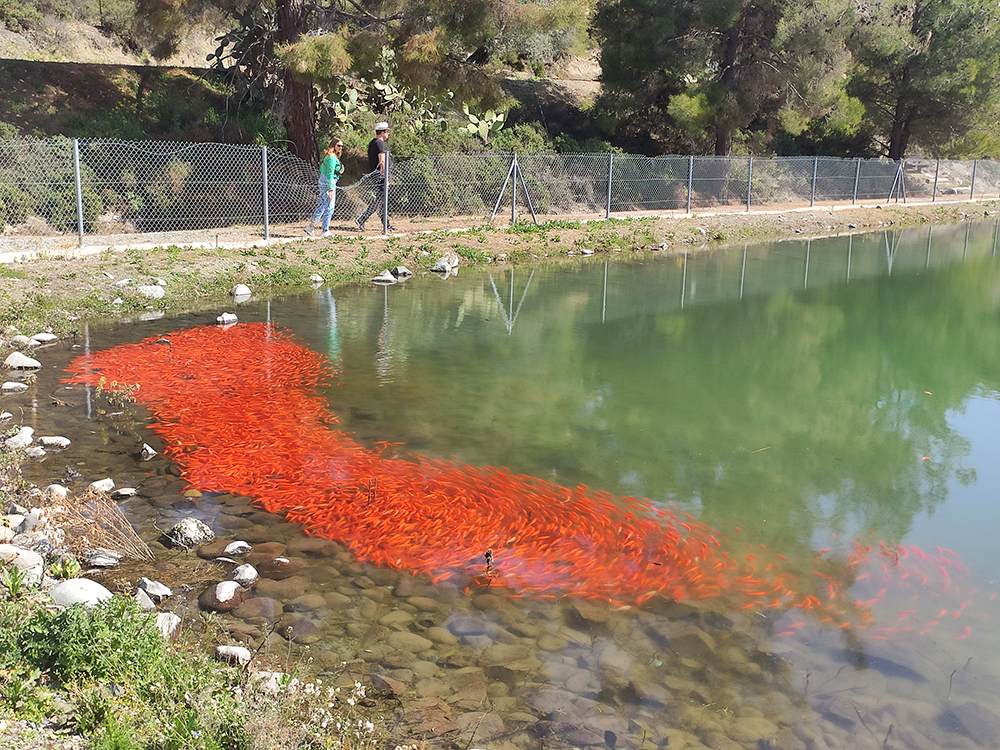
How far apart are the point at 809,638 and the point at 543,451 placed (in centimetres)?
343

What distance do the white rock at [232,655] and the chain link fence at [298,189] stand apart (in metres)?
11.9

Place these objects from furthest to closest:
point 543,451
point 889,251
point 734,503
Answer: point 889,251 → point 543,451 → point 734,503

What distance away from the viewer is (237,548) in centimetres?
596

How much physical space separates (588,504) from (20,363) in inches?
271

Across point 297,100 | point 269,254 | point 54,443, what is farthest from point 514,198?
point 54,443

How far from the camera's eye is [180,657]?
13.7ft

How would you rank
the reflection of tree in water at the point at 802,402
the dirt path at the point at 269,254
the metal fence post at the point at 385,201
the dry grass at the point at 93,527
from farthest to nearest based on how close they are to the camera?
1. the metal fence post at the point at 385,201
2. the dirt path at the point at 269,254
3. the reflection of tree in water at the point at 802,402
4. the dry grass at the point at 93,527

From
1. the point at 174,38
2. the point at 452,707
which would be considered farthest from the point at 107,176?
the point at 452,707

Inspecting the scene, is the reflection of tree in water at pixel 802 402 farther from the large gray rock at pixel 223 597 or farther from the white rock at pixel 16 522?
the white rock at pixel 16 522

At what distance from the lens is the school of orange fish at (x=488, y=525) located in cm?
580

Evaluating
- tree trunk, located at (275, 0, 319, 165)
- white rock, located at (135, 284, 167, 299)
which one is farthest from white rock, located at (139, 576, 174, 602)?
tree trunk, located at (275, 0, 319, 165)

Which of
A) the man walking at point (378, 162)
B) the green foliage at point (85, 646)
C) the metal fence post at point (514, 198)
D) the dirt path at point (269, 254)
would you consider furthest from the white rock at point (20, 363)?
the metal fence post at point (514, 198)

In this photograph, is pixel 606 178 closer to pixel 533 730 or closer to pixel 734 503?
pixel 734 503

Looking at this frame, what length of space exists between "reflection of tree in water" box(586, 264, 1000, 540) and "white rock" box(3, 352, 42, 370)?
21.1 ft
